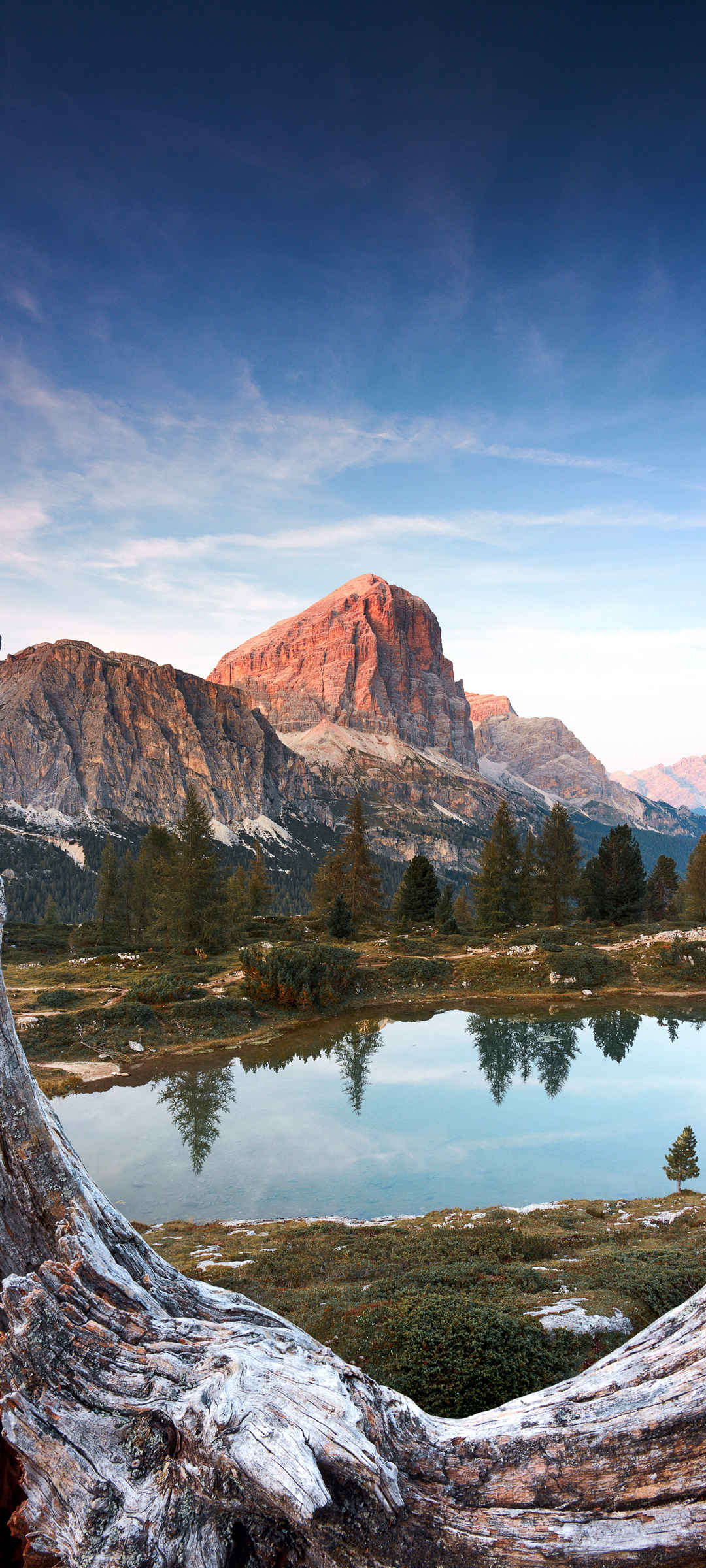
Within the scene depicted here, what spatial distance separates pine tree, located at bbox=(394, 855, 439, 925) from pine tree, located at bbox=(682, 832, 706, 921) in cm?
2387

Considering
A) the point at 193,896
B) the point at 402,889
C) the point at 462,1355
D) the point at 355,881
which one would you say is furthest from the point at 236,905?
the point at 462,1355

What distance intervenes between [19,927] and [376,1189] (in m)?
56.0

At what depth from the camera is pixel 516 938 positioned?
170 feet

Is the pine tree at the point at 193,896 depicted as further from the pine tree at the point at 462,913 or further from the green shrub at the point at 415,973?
the pine tree at the point at 462,913

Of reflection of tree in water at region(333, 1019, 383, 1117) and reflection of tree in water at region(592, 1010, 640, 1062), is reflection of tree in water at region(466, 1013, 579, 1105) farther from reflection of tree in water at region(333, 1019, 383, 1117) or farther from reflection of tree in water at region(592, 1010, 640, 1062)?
reflection of tree in water at region(333, 1019, 383, 1117)

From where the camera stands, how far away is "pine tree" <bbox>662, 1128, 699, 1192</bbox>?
680 inches

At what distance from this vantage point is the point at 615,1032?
34656 millimetres

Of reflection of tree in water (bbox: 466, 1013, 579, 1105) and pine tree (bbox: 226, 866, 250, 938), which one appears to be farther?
pine tree (bbox: 226, 866, 250, 938)

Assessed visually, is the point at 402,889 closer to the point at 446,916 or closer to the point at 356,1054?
the point at 446,916

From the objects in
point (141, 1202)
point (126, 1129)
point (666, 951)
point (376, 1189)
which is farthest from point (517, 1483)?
point (666, 951)

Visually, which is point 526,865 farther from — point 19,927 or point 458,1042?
point 19,927

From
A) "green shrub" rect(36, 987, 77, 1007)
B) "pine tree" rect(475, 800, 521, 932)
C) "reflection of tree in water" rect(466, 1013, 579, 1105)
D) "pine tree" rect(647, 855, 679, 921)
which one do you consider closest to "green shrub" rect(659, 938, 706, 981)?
"reflection of tree in water" rect(466, 1013, 579, 1105)

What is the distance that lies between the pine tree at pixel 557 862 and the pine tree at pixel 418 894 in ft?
33.0

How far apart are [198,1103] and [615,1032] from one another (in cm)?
2092
